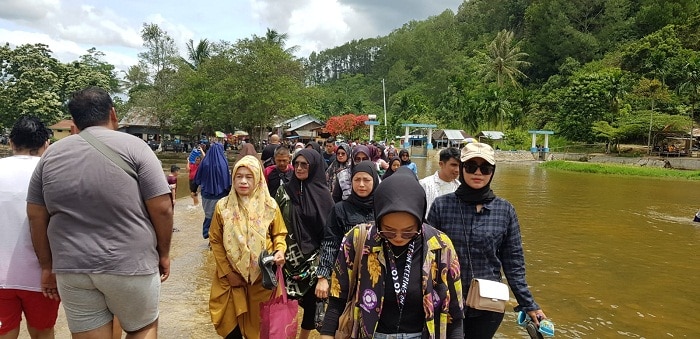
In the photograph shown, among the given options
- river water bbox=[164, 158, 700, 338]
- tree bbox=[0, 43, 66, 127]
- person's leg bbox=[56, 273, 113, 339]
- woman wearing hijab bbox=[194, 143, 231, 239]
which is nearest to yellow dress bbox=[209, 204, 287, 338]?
person's leg bbox=[56, 273, 113, 339]

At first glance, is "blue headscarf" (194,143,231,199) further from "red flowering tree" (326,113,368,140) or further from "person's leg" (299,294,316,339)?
"red flowering tree" (326,113,368,140)

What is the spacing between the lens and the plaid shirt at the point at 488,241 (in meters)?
2.46

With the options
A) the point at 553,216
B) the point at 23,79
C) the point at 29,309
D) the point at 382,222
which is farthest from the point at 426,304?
the point at 23,79

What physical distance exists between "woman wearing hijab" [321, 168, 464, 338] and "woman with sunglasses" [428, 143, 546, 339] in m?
0.52

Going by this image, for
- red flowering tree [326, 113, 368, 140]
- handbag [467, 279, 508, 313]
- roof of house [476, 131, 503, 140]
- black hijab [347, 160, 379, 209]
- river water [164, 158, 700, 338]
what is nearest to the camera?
handbag [467, 279, 508, 313]

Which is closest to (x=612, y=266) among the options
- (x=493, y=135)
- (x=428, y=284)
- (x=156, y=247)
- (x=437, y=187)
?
(x=437, y=187)

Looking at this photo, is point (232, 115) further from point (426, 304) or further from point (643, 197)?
point (426, 304)

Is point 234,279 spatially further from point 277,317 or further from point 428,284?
point 428,284

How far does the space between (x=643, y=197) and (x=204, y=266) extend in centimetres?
1597

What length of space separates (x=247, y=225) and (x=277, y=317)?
0.64 metres

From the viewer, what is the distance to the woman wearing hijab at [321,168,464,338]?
188 cm

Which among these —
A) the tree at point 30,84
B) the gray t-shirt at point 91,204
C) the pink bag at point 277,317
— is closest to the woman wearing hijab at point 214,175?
the pink bag at point 277,317

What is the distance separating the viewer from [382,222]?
6.20 feet

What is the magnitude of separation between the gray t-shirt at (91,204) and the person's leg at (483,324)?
5.59 ft
